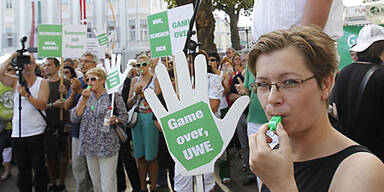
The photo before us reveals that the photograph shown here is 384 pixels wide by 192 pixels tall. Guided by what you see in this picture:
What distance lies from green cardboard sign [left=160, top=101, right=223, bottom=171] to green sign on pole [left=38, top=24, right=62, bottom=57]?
14.6 feet

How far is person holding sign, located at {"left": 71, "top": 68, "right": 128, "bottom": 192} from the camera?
13.2 ft

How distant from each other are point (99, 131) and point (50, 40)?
2372 millimetres

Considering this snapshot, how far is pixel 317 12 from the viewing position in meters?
1.56

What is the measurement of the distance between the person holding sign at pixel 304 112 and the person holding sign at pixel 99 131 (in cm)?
315

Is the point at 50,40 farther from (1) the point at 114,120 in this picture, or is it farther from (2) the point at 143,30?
(2) the point at 143,30

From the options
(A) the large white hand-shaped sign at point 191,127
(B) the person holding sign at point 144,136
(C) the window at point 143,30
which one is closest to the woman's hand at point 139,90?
(B) the person holding sign at point 144,136

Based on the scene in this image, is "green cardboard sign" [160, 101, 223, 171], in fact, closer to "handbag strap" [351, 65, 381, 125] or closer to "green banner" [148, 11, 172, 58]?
"handbag strap" [351, 65, 381, 125]

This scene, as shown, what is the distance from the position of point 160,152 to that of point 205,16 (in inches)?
234

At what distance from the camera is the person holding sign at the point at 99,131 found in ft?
13.2

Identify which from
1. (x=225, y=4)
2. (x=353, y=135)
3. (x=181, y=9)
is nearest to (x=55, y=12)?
(x=225, y=4)

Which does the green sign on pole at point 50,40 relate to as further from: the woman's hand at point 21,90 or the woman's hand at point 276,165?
the woman's hand at point 276,165

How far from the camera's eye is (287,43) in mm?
1117

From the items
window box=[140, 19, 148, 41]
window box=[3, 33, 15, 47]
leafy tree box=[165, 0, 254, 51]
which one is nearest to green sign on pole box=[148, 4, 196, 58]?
leafy tree box=[165, 0, 254, 51]

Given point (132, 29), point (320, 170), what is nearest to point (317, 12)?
point (320, 170)
